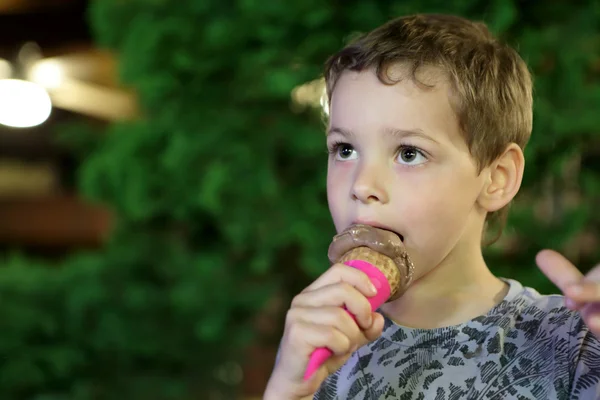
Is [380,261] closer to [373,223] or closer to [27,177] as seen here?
[373,223]

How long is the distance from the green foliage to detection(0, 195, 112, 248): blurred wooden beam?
251 centimetres

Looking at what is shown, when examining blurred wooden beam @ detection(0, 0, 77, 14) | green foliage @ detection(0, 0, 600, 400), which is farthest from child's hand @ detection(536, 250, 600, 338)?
blurred wooden beam @ detection(0, 0, 77, 14)

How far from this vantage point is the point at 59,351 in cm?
207

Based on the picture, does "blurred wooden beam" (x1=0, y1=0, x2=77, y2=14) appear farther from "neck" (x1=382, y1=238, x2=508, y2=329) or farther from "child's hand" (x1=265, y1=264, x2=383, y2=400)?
"child's hand" (x1=265, y1=264, x2=383, y2=400)

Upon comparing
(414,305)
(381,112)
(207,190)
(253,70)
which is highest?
(253,70)

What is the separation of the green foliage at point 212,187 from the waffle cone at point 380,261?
32.1 inches

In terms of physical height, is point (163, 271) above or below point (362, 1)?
below

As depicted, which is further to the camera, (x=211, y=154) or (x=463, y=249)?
(x=211, y=154)

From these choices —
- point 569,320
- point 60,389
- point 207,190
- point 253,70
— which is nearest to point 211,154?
point 207,190

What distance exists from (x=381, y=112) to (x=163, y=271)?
4.50 feet

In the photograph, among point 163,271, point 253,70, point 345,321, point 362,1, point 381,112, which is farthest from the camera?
point 163,271

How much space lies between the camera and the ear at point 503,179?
2.96 ft

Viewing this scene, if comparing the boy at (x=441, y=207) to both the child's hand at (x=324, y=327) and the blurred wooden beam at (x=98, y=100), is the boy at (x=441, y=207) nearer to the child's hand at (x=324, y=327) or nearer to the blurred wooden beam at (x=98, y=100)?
the child's hand at (x=324, y=327)

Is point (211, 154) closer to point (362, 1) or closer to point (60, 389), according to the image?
point (362, 1)
